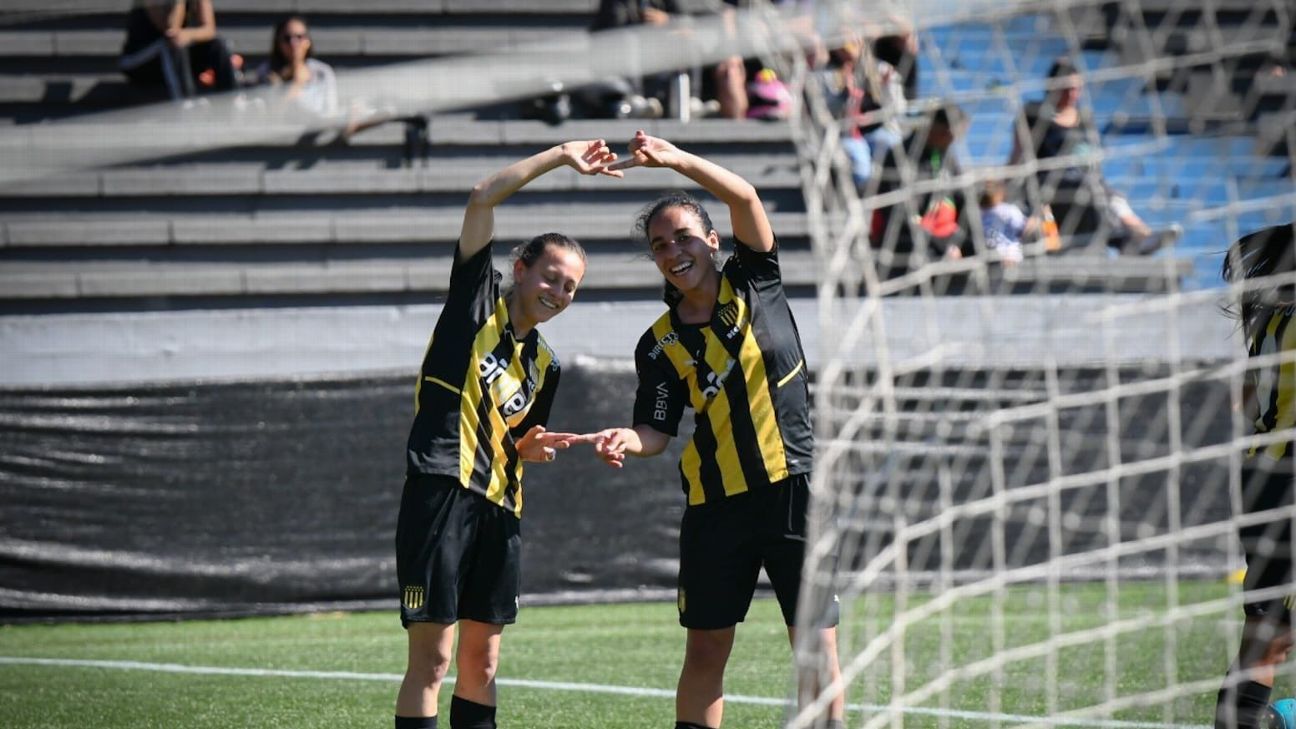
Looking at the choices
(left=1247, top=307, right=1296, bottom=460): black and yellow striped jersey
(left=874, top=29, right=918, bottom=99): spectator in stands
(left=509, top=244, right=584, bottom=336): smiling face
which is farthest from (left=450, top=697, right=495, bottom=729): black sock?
(left=874, top=29, right=918, bottom=99): spectator in stands

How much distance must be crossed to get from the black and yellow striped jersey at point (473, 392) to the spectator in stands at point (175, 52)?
7.87m

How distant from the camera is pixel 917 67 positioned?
11828 millimetres

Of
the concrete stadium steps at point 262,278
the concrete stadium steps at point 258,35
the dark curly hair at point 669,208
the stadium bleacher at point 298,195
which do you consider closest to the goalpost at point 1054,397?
the dark curly hair at point 669,208

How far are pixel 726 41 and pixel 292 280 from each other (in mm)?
4127

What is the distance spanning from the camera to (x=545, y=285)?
15.4 ft

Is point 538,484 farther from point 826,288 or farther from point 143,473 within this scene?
point 826,288

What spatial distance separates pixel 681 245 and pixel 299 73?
7.86m

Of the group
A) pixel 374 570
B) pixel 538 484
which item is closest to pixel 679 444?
pixel 538 484

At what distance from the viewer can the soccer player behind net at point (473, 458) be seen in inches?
178

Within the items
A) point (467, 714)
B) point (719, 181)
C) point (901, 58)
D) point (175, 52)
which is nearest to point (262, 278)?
point (175, 52)

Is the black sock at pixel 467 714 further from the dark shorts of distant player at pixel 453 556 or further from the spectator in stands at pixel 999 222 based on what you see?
the spectator in stands at pixel 999 222

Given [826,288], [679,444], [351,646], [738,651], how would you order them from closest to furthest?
1. [826,288]
2. [738,651]
3. [351,646]
4. [679,444]

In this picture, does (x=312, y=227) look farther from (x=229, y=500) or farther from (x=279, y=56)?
(x=229, y=500)

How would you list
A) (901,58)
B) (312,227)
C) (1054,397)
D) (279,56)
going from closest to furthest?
(1054,397), (901,58), (279,56), (312,227)
